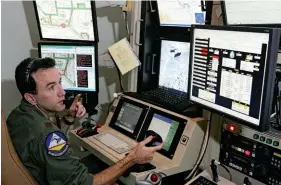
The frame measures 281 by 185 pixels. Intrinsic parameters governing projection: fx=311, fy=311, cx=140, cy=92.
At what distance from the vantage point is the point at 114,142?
1788 millimetres

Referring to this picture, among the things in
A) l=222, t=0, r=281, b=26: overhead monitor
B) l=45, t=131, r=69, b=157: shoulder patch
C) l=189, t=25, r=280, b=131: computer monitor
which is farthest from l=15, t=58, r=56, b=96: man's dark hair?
l=222, t=0, r=281, b=26: overhead monitor

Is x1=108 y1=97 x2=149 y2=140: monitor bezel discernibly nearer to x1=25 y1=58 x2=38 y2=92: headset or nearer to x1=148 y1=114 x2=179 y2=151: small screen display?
x1=148 y1=114 x2=179 y2=151: small screen display

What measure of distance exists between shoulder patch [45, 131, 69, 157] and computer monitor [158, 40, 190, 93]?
2.71 ft

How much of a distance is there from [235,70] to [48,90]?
891 mm

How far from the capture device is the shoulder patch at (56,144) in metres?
1.37

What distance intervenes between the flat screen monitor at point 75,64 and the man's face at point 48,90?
565 mm

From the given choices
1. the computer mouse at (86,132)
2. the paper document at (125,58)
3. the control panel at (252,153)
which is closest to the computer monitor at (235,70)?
the control panel at (252,153)

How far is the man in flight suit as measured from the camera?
1374 millimetres

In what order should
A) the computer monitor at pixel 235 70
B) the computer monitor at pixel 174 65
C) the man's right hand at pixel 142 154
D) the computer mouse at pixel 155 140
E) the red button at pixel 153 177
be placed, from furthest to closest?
the computer monitor at pixel 174 65
the computer mouse at pixel 155 140
the man's right hand at pixel 142 154
the red button at pixel 153 177
the computer monitor at pixel 235 70

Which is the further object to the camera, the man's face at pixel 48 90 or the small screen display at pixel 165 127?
the small screen display at pixel 165 127

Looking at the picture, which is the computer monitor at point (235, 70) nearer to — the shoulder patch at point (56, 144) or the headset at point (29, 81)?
the shoulder patch at point (56, 144)

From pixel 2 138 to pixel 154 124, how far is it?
2.68 ft

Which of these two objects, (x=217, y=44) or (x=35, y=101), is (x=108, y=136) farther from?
(x=217, y=44)

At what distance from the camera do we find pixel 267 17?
1.44 meters
